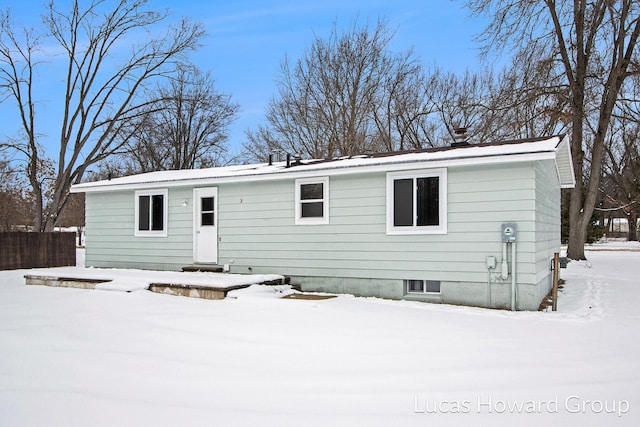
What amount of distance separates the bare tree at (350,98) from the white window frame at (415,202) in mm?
15226

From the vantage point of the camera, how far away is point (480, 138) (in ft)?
77.9

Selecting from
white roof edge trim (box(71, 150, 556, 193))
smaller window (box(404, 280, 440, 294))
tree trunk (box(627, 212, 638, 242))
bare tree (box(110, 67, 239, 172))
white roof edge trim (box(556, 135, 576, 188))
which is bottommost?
smaller window (box(404, 280, 440, 294))

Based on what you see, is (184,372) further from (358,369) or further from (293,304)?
(293,304)

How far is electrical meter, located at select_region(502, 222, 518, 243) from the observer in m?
7.95

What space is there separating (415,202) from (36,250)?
1376 centimetres

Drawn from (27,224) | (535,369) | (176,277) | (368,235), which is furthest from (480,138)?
(27,224)

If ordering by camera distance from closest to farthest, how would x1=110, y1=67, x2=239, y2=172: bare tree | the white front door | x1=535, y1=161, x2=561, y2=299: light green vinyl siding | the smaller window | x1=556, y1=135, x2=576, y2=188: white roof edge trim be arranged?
x1=535, y1=161, x2=561, y2=299: light green vinyl siding < the smaller window < x1=556, y1=135, x2=576, y2=188: white roof edge trim < the white front door < x1=110, y1=67, x2=239, y2=172: bare tree

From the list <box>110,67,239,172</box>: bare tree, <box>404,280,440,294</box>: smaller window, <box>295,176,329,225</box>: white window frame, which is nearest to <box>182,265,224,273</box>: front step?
<box>295,176,329,225</box>: white window frame

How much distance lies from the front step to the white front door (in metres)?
0.19

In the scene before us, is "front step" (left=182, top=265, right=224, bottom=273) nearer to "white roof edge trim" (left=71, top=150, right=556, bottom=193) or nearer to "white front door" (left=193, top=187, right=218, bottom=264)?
"white front door" (left=193, top=187, right=218, bottom=264)

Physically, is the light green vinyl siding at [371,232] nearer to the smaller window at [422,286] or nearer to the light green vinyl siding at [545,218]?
the smaller window at [422,286]

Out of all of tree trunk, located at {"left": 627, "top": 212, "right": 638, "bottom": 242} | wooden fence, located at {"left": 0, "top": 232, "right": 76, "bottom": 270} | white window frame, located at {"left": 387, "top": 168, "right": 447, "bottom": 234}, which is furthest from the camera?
tree trunk, located at {"left": 627, "top": 212, "right": 638, "bottom": 242}

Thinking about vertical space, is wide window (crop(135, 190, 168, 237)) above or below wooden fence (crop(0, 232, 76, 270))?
above

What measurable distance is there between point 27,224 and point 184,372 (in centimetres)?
3101
